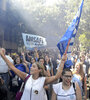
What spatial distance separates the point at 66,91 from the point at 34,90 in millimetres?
518

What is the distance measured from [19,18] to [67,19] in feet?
29.9

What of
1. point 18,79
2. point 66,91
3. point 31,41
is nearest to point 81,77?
point 66,91

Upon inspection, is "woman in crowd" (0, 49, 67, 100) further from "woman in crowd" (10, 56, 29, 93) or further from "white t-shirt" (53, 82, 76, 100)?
"woman in crowd" (10, 56, 29, 93)

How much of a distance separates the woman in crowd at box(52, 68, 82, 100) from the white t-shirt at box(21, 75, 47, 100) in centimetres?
24

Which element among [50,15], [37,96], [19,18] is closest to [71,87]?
[37,96]

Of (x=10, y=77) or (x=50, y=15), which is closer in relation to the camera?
(x=10, y=77)

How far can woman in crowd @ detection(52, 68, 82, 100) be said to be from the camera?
254 cm

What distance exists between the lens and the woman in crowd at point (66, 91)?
2.54 m

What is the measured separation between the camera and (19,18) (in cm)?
2117

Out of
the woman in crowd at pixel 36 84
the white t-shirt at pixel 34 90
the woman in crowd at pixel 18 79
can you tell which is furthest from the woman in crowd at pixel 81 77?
the woman in crowd at pixel 18 79

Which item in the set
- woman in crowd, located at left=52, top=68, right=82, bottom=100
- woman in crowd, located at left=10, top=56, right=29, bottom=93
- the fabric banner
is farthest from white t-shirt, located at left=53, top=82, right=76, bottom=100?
the fabric banner

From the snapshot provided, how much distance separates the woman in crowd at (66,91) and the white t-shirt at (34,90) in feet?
0.78

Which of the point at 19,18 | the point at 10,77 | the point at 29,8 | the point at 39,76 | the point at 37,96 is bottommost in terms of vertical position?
the point at 10,77

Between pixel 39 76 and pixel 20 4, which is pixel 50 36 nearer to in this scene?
pixel 20 4
